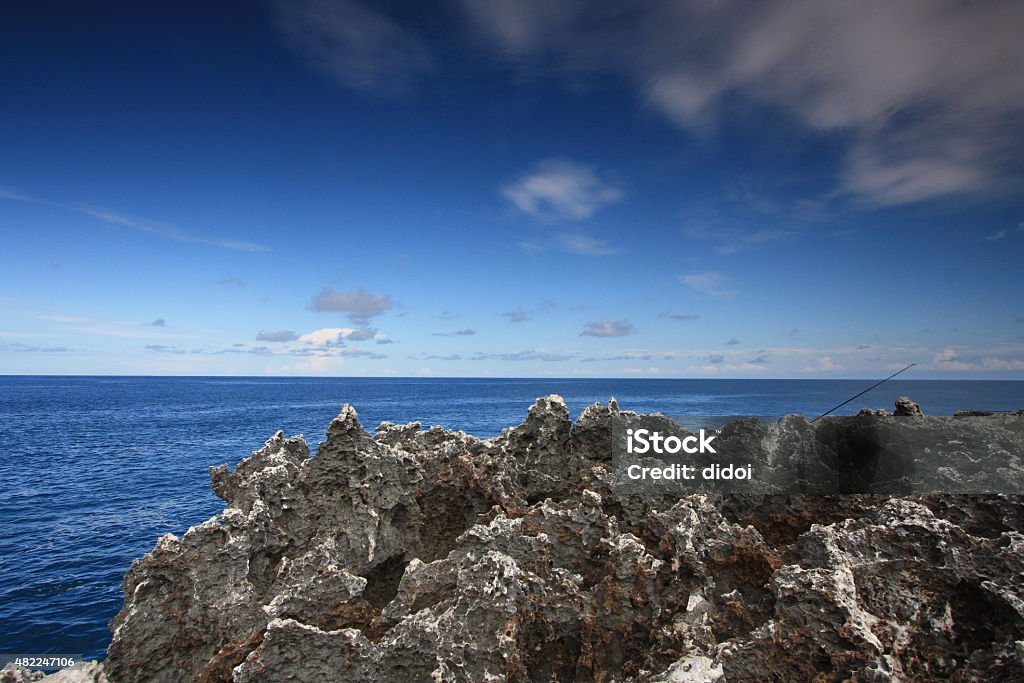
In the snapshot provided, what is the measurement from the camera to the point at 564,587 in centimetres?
1035

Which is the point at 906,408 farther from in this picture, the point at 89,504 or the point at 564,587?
the point at 89,504

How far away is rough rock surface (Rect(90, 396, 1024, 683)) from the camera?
27.3ft

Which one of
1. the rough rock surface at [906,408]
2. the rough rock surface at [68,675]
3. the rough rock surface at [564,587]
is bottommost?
the rough rock surface at [68,675]

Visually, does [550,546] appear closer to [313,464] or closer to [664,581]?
[664,581]

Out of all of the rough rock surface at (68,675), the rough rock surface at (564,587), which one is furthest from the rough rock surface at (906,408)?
the rough rock surface at (68,675)

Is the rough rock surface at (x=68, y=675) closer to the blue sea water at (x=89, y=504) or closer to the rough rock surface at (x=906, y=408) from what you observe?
the blue sea water at (x=89, y=504)

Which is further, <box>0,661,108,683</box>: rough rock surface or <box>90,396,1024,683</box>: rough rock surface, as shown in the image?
<box>0,661,108,683</box>: rough rock surface

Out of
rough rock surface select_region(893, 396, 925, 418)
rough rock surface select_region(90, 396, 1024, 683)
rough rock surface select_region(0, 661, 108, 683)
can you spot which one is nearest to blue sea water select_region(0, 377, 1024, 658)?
rough rock surface select_region(0, 661, 108, 683)

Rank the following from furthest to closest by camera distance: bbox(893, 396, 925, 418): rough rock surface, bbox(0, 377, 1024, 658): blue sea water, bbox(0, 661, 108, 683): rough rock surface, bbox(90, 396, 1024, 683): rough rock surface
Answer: bbox(0, 377, 1024, 658): blue sea water < bbox(893, 396, 925, 418): rough rock surface < bbox(0, 661, 108, 683): rough rock surface < bbox(90, 396, 1024, 683): rough rock surface

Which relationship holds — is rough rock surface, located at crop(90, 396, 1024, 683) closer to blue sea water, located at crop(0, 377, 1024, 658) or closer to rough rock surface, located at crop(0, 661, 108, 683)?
rough rock surface, located at crop(0, 661, 108, 683)

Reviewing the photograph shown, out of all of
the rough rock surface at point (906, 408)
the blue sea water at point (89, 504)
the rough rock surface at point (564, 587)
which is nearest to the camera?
the rough rock surface at point (564, 587)

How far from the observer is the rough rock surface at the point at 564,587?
8.32 meters

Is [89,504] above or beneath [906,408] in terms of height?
beneath

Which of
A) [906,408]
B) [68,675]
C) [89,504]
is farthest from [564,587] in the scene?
[89,504]
